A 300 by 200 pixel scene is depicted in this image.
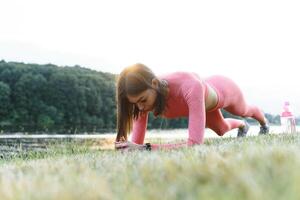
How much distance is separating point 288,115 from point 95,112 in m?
62.2

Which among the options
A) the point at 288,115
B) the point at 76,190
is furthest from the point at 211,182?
the point at 288,115

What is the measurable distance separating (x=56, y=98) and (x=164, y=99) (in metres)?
70.5

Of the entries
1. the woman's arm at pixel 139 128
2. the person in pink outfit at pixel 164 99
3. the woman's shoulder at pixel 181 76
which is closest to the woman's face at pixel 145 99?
the person in pink outfit at pixel 164 99

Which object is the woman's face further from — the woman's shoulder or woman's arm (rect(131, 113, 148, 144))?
woman's arm (rect(131, 113, 148, 144))

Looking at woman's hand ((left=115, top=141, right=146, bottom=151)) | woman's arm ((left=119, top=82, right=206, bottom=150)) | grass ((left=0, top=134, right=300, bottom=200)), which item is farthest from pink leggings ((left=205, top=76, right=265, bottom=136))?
grass ((left=0, top=134, right=300, bottom=200))

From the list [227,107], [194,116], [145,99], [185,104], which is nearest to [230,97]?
[227,107]

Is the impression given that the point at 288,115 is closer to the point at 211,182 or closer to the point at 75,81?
the point at 211,182

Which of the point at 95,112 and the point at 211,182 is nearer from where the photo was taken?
the point at 211,182

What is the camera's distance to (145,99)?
6008 mm

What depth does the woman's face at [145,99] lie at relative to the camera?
19.4ft

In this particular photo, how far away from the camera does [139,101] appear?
601cm

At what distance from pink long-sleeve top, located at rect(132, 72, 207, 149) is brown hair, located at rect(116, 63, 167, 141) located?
242mm

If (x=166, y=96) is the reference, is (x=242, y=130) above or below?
below

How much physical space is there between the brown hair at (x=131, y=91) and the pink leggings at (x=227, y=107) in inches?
74.0
